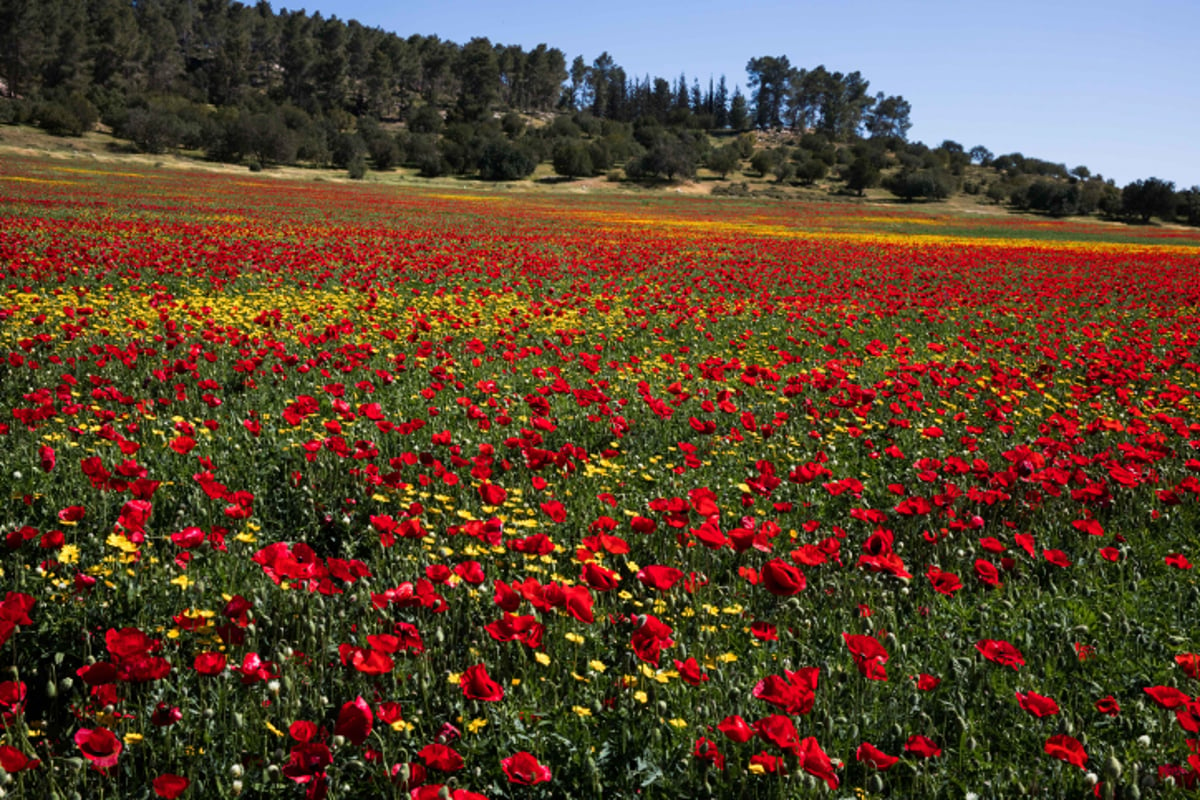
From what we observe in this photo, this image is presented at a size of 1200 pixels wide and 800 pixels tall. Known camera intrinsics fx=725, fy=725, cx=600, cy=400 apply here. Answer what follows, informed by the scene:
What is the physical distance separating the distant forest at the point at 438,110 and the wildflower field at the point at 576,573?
274 feet

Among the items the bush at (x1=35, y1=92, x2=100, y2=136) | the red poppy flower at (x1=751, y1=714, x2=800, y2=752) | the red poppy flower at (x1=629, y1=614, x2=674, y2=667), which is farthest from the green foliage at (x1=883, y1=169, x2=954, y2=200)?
the red poppy flower at (x1=751, y1=714, x2=800, y2=752)

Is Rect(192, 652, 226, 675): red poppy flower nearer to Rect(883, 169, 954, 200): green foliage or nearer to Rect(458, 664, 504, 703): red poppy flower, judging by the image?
Rect(458, 664, 504, 703): red poppy flower

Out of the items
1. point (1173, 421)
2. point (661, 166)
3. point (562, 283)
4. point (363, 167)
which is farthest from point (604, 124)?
point (1173, 421)

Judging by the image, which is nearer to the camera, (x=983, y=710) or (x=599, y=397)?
(x=983, y=710)

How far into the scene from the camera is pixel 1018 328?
12.2 m

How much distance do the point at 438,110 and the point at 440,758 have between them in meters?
148

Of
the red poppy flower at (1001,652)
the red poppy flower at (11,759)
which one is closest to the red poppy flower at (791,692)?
the red poppy flower at (1001,652)

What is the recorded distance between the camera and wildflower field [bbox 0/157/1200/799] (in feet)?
7.88

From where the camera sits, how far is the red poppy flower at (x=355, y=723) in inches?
77.0

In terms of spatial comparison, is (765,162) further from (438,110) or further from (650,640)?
(650,640)

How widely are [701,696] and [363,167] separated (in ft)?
293

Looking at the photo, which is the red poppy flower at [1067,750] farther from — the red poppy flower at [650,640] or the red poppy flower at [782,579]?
the red poppy flower at [650,640]

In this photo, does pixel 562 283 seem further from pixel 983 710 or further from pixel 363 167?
pixel 363 167

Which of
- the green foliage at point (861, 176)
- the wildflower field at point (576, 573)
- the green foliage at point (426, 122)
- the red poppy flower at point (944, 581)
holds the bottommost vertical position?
the wildflower field at point (576, 573)
